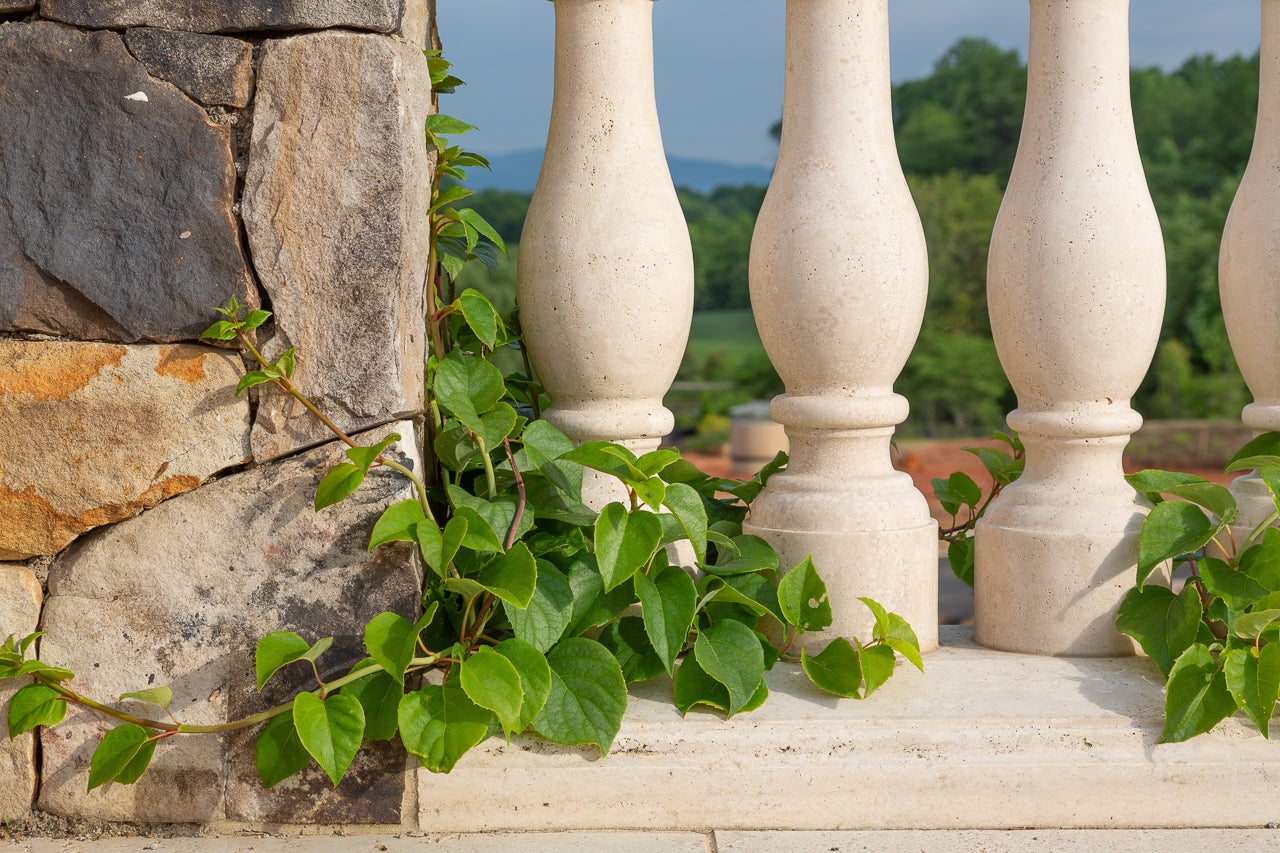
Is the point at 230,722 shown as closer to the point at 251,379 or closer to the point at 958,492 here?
the point at 251,379

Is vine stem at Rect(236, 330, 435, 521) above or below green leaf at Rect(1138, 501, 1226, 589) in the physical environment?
above

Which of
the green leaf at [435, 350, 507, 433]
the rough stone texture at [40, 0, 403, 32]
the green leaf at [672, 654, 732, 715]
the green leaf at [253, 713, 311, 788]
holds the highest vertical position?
the rough stone texture at [40, 0, 403, 32]

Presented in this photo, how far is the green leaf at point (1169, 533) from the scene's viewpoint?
1383mm

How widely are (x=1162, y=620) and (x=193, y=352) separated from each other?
138cm

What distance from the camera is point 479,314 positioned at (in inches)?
55.9

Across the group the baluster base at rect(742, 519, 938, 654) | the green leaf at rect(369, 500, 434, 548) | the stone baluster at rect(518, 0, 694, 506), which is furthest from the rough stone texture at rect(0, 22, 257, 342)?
the baluster base at rect(742, 519, 938, 654)

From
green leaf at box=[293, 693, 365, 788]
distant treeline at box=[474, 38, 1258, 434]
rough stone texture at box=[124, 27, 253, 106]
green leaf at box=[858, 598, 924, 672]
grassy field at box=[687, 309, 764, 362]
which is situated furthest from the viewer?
grassy field at box=[687, 309, 764, 362]

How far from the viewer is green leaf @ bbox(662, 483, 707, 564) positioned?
1.24 m

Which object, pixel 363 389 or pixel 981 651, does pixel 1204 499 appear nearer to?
pixel 981 651

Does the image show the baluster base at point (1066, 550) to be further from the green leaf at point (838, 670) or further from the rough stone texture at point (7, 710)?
the rough stone texture at point (7, 710)

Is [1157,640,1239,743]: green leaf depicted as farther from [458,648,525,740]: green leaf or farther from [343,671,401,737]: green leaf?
[343,671,401,737]: green leaf

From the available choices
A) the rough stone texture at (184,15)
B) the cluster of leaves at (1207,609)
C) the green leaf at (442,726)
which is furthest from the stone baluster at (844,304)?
the rough stone texture at (184,15)

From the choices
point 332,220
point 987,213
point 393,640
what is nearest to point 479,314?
point 332,220

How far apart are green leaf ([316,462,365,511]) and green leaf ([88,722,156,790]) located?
1.19 feet
